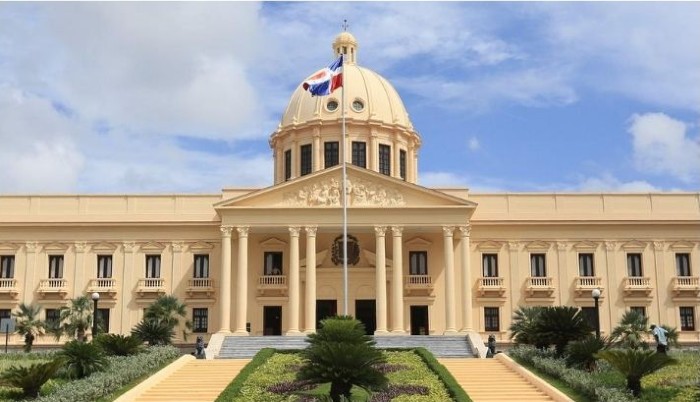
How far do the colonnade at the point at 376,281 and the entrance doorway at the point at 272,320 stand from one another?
119 inches

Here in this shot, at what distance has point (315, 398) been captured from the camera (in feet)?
83.5

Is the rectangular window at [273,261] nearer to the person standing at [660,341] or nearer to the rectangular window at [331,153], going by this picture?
the rectangular window at [331,153]

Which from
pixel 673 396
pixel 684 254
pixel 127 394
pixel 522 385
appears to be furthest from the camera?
pixel 684 254

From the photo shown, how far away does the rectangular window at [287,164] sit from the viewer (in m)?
61.7

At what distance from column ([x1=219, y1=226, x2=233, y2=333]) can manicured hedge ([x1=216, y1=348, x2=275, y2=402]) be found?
11509 mm

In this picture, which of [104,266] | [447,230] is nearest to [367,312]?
[447,230]

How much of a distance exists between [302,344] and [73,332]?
41.0ft

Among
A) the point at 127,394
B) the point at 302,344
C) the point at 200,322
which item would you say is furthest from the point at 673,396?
the point at 200,322

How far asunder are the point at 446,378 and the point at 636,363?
691 centimetres

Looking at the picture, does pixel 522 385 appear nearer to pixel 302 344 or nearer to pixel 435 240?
pixel 302 344

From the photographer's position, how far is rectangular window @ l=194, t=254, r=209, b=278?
54094 mm

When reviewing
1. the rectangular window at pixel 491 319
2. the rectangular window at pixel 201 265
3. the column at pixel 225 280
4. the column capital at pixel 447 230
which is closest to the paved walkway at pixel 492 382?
the column capital at pixel 447 230

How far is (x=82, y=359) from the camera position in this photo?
29.7 metres

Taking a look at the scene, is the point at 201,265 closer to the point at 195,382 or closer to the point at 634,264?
the point at 195,382
